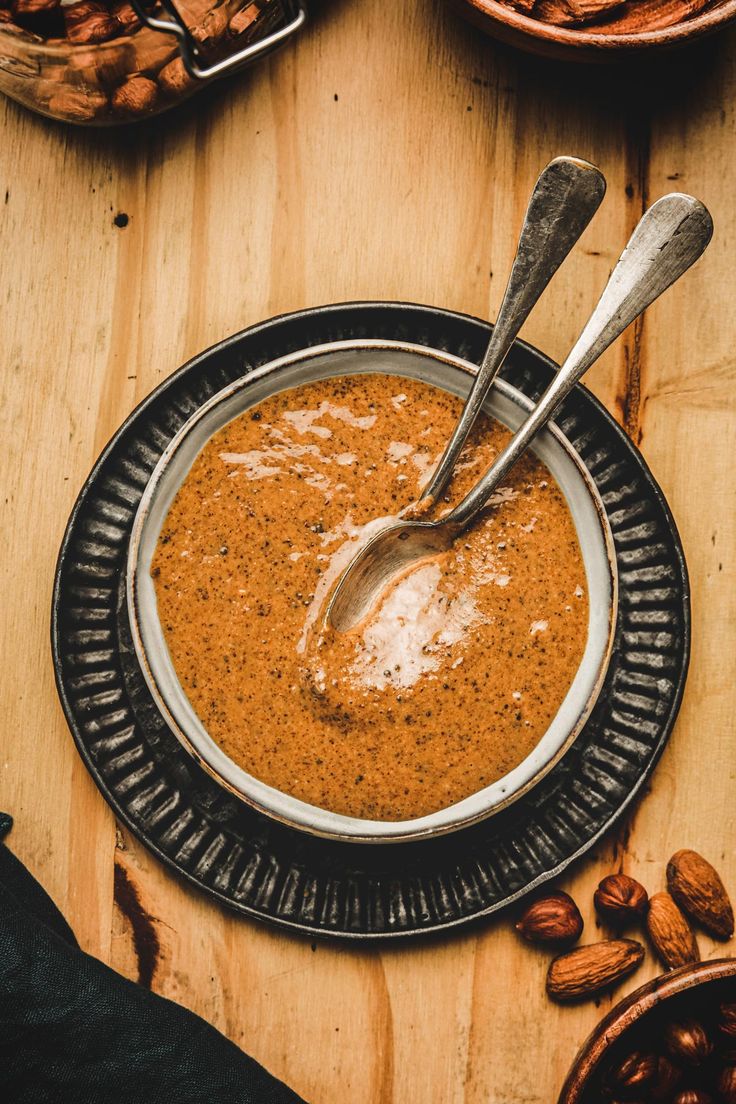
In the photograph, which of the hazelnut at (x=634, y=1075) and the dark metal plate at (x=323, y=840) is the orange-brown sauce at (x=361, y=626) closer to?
the dark metal plate at (x=323, y=840)

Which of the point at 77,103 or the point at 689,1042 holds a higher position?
the point at 77,103

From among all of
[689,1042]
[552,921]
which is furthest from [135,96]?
[689,1042]

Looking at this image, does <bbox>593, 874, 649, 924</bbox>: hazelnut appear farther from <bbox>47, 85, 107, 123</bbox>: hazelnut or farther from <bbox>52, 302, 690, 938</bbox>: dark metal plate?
<bbox>47, 85, 107, 123</bbox>: hazelnut

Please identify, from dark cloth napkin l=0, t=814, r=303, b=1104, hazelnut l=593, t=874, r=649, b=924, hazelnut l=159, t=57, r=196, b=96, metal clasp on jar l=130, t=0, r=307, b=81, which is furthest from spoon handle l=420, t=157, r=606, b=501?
dark cloth napkin l=0, t=814, r=303, b=1104

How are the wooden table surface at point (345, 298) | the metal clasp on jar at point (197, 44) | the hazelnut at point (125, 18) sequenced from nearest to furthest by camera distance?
the metal clasp on jar at point (197, 44)
the hazelnut at point (125, 18)
the wooden table surface at point (345, 298)

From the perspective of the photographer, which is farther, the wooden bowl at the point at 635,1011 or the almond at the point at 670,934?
the almond at the point at 670,934

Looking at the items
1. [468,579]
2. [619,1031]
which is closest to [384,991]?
[619,1031]

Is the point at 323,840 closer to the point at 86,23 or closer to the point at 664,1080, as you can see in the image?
the point at 664,1080

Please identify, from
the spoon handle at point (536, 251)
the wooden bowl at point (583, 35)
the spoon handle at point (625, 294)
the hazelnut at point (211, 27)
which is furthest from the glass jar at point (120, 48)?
the spoon handle at point (625, 294)
